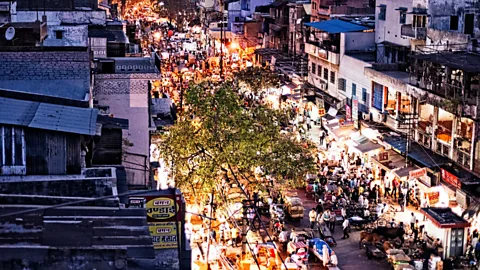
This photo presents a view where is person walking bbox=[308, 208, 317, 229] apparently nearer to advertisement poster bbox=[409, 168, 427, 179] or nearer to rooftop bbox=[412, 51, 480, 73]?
advertisement poster bbox=[409, 168, 427, 179]

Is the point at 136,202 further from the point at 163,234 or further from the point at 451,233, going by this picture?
the point at 451,233

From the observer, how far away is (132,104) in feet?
92.4

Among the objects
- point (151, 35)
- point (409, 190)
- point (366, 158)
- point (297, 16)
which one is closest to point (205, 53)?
point (151, 35)

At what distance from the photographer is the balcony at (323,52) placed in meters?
49.4

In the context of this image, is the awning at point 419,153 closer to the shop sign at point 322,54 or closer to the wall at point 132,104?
the wall at point 132,104

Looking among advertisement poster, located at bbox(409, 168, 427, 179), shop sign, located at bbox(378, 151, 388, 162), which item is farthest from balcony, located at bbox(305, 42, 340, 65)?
advertisement poster, located at bbox(409, 168, 427, 179)

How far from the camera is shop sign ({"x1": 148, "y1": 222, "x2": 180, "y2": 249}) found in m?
16.9

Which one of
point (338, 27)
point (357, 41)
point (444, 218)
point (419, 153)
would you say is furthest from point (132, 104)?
point (338, 27)

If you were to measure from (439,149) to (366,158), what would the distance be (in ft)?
24.1

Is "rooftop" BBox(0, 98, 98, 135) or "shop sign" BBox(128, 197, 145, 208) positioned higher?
"rooftop" BBox(0, 98, 98, 135)

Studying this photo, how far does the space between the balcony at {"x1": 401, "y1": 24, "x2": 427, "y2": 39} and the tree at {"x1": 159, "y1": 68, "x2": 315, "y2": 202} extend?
1192cm

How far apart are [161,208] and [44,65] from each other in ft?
25.2

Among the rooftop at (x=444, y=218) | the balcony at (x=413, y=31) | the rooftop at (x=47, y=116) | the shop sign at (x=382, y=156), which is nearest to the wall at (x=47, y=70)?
the rooftop at (x=47, y=116)

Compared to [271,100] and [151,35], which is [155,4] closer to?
[151,35]
